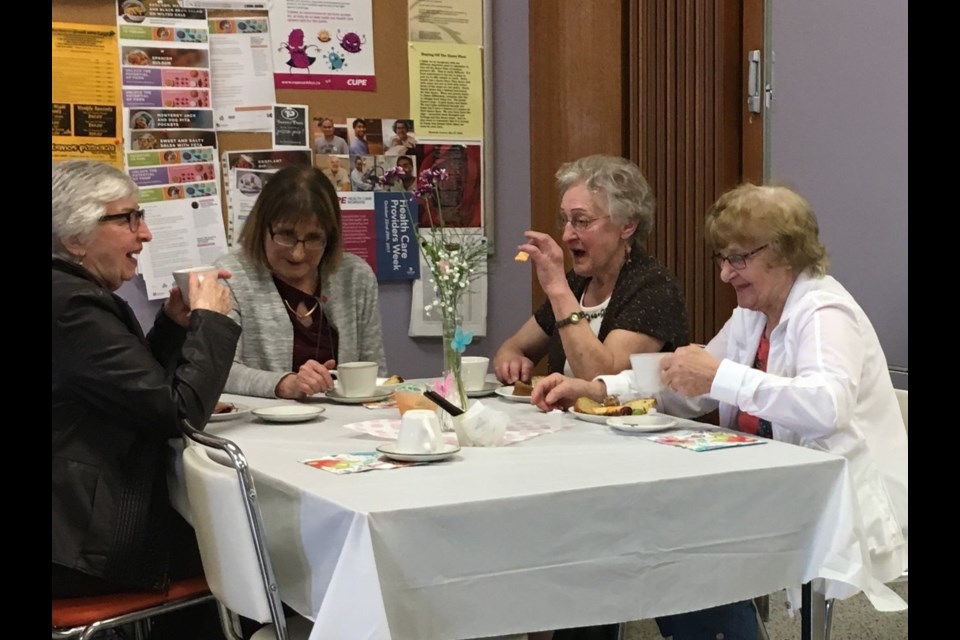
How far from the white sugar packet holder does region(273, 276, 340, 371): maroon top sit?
3.60 feet

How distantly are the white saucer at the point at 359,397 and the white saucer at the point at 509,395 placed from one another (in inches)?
10.4

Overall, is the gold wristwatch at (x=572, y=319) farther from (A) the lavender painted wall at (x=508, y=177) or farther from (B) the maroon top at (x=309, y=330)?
(A) the lavender painted wall at (x=508, y=177)

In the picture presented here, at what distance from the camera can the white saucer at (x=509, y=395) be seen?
7.96 ft

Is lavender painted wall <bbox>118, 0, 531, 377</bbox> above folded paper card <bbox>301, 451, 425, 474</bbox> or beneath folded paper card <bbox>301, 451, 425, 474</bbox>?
above

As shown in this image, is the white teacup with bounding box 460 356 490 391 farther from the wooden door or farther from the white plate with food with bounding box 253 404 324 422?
the wooden door

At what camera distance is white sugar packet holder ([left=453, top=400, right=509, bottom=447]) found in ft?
6.19

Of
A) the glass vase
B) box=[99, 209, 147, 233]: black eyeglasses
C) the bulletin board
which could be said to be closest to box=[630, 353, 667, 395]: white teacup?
the glass vase

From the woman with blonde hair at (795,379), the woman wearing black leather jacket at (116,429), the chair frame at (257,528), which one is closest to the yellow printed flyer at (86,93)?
the woman wearing black leather jacket at (116,429)

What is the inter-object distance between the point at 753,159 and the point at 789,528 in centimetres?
183

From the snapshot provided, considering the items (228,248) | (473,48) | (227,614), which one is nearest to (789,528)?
(227,614)

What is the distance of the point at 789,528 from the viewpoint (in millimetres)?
1754

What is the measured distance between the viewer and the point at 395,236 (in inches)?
146

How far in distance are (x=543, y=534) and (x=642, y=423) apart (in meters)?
0.53

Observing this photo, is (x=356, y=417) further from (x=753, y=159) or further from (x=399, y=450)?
(x=753, y=159)
